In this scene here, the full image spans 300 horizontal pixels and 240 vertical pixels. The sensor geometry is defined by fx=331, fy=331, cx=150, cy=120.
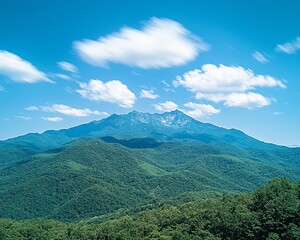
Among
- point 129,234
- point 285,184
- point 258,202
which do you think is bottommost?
point 129,234

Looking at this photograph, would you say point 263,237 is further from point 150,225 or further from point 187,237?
point 150,225

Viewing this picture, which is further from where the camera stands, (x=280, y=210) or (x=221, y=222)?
(x=221, y=222)

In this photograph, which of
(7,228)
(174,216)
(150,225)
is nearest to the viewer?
(150,225)

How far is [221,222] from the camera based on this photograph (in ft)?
250

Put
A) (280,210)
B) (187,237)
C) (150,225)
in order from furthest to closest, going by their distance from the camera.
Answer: (150,225) → (187,237) → (280,210)

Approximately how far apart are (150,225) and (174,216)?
9902mm

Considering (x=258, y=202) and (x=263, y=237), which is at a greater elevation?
(x=258, y=202)

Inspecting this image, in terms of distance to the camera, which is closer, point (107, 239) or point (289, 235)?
point (289, 235)

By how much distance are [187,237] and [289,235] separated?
71.8ft

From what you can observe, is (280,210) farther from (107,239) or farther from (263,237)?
(107,239)

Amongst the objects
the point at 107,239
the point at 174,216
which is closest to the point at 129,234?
the point at 107,239

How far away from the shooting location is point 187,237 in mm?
71375

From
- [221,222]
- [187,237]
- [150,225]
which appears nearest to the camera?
[187,237]

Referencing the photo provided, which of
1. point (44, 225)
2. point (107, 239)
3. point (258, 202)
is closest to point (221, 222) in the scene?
point (258, 202)
